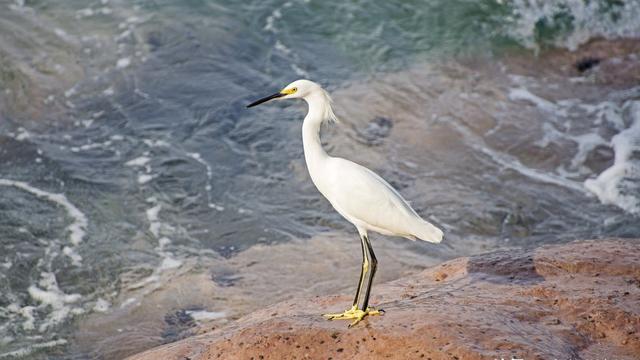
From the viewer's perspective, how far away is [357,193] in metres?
5.22

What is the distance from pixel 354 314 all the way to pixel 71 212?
14.4ft

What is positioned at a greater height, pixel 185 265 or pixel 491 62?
pixel 491 62

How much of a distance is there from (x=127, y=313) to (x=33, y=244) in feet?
4.63

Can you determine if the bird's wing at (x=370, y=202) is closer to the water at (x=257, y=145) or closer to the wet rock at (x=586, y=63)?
the water at (x=257, y=145)

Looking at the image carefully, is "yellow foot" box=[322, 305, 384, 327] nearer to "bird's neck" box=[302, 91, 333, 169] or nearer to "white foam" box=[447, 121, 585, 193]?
"bird's neck" box=[302, 91, 333, 169]

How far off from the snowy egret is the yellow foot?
0.06 m

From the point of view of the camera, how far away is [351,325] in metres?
4.74

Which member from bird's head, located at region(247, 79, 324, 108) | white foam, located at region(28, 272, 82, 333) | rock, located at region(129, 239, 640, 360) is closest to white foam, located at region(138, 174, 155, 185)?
white foam, located at region(28, 272, 82, 333)

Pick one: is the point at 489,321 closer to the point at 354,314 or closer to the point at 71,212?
the point at 354,314

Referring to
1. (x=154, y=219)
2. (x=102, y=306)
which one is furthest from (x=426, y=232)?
(x=154, y=219)

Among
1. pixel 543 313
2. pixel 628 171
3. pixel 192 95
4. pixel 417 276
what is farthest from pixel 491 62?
pixel 543 313

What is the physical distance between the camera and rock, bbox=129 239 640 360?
14.5 feet

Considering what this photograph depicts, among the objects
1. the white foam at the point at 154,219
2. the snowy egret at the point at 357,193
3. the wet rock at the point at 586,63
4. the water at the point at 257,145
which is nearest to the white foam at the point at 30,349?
the water at the point at 257,145

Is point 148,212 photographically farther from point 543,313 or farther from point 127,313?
point 543,313
